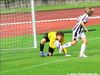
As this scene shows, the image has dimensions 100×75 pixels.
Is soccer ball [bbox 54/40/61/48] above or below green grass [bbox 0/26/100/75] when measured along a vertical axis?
above

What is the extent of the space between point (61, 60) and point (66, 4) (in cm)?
4450

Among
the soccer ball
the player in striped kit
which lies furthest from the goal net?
the player in striped kit

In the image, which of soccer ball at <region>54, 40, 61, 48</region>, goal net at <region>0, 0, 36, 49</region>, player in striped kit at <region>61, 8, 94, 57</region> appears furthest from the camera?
goal net at <region>0, 0, 36, 49</region>

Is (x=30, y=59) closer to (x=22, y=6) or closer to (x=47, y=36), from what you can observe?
(x=47, y=36)

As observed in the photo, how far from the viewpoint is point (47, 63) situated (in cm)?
1723

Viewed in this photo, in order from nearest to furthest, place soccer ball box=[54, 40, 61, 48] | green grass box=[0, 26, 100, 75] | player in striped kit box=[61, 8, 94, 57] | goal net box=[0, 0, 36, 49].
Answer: green grass box=[0, 26, 100, 75] < player in striped kit box=[61, 8, 94, 57] < soccer ball box=[54, 40, 61, 48] < goal net box=[0, 0, 36, 49]

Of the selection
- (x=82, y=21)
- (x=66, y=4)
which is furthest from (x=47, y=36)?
(x=66, y=4)

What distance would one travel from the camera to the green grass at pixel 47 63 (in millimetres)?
15609

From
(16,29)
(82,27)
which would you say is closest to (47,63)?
(82,27)

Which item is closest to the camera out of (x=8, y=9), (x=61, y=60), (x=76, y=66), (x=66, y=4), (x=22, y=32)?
(x=76, y=66)

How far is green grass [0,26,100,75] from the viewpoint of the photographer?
1561 centimetres

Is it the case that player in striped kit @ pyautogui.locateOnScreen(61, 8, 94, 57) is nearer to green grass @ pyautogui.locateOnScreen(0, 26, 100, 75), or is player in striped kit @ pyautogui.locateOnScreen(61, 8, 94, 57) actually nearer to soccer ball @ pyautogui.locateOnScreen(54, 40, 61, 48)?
green grass @ pyautogui.locateOnScreen(0, 26, 100, 75)

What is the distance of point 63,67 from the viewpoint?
1628 centimetres

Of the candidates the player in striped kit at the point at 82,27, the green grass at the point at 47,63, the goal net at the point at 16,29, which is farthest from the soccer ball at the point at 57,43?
the goal net at the point at 16,29
